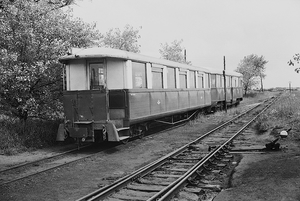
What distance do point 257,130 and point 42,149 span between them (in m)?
8.76

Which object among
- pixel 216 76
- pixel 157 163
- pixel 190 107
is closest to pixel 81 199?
pixel 157 163

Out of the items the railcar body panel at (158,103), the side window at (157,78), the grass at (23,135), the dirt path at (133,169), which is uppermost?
the side window at (157,78)

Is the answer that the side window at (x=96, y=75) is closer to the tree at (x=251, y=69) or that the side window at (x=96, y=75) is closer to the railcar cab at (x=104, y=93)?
the railcar cab at (x=104, y=93)

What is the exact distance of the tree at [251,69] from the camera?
6531cm

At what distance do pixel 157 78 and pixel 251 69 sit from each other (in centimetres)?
5738

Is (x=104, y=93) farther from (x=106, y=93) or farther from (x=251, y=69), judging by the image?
(x=251, y=69)

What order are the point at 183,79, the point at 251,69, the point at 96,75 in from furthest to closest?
the point at 251,69 → the point at 183,79 → the point at 96,75

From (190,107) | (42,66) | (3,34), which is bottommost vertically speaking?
(190,107)

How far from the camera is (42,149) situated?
37.5 feet

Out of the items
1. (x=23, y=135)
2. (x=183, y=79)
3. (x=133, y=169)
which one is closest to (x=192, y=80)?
(x=183, y=79)

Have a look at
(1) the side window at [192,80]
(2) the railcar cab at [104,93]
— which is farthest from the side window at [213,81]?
(2) the railcar cab at [104,93]

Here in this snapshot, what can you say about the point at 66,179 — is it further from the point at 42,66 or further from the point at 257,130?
the point at 257,130

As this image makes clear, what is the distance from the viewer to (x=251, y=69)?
219 feet

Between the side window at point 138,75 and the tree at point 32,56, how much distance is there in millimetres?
2999
